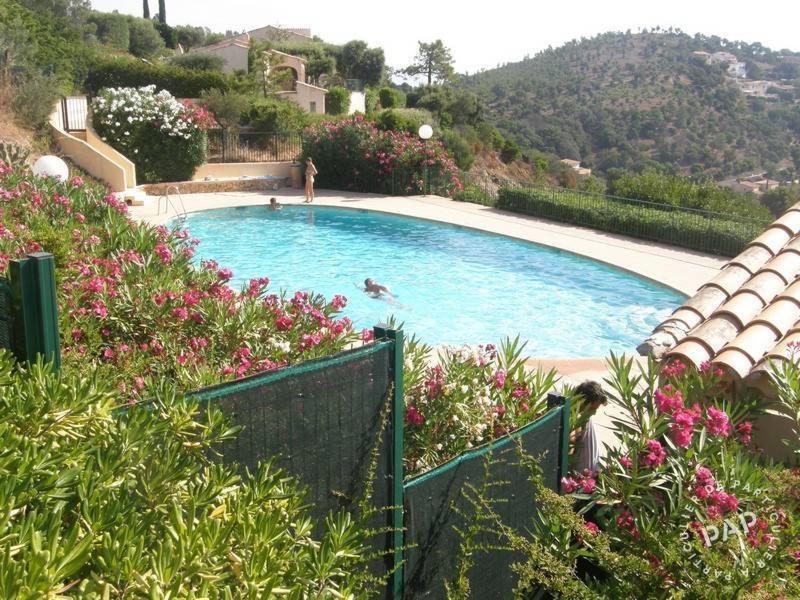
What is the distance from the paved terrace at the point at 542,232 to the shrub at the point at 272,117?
19.7 ft

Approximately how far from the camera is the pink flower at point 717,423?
179 inches

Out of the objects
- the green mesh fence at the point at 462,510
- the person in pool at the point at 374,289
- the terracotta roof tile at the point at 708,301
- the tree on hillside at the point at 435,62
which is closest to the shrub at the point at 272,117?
the person in pool at the point at 374,289

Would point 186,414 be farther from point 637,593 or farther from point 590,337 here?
point 590,337

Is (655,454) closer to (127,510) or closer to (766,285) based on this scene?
(766,285)

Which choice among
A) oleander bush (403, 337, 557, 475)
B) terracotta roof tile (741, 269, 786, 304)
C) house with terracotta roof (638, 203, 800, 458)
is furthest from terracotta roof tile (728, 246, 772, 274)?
oleander bush (403, 337, 557, 475)

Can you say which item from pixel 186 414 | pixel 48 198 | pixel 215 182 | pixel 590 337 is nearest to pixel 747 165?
pixel 215 182

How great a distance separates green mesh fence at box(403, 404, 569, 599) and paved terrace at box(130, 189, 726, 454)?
540 cm

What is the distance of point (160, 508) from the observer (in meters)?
2.38

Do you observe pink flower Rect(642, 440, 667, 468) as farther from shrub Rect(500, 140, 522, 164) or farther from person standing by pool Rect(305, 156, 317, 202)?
shrub Rect(500, 140, 522, 164)

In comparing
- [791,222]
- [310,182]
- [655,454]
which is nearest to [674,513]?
[655,454]

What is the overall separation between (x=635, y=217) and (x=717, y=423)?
16043mm

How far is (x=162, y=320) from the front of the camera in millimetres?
6137

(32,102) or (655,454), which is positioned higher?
(32,102)

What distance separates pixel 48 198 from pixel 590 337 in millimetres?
9089
